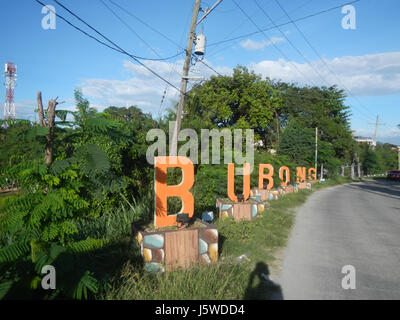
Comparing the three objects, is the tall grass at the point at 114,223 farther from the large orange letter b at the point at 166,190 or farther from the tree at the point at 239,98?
the tree at the point at 239,98

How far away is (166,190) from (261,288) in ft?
8.52

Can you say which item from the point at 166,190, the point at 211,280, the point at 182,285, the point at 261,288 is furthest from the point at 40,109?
the point at 261,288

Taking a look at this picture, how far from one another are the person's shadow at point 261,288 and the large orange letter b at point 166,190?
189 centimetres

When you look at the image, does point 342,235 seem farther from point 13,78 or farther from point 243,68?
point 13,78

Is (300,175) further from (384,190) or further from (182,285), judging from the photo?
(182,285)

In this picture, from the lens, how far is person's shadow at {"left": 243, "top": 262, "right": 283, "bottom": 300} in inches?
166

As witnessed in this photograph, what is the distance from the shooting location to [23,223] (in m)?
3.04

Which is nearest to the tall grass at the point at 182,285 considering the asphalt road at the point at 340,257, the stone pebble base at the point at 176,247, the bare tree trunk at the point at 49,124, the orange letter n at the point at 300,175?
the stone pebble base at the point at 176,247

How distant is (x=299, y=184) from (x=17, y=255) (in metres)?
21.5

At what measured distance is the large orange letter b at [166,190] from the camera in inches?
216

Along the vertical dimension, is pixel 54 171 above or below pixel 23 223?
above

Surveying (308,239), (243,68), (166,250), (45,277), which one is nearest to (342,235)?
(308,239)

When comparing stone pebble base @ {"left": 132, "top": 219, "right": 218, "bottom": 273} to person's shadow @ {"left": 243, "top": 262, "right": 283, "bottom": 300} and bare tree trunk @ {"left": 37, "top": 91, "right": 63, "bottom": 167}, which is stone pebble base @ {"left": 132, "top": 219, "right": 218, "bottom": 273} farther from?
bare tree trunk @ {"left": 37, "top": 91, "right": 63, "bottom": 167}
